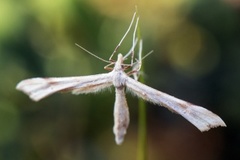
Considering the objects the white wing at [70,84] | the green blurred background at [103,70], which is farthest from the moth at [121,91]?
the green blurred background at [103,70]

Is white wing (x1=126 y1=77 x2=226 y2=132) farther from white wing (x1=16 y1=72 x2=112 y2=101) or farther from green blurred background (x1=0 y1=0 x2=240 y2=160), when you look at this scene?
green blurred background (x1=0 y1=0 x2=240 y2=160)

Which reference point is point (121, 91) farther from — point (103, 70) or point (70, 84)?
point (103, 70)

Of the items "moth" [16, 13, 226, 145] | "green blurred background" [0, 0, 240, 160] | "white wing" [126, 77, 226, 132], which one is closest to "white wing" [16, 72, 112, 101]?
"moth" [16, 13, 226, 145]

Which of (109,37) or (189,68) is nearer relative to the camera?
(109,37)

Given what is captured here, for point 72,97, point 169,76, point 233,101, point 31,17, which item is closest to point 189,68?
point 169,76

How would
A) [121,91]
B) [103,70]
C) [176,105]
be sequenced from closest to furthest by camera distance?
[176,105] → [121,91] → [103,70]

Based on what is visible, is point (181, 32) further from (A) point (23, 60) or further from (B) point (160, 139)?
(A) point (23, 60)

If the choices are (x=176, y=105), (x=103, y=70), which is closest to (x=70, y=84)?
(x=176, y=105)
